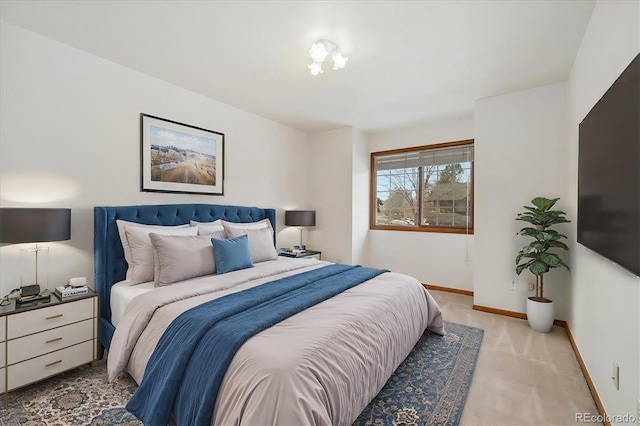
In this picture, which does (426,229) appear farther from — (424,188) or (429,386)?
(429,386)

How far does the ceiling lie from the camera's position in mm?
2033

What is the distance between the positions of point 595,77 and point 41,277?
4.35 metres

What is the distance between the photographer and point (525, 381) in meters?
2.17

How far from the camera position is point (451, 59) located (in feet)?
8.79

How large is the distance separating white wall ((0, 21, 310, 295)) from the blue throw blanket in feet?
5.02

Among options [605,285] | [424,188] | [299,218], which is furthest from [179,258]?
[424,188]

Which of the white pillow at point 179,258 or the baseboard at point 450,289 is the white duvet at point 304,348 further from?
the baseboard at point 450,289

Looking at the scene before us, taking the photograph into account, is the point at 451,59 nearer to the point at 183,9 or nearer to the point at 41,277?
the point at 183,9

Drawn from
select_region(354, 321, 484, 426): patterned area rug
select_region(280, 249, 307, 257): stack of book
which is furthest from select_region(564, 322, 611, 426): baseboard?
select_region(280, 249, 307, 257): stack of book

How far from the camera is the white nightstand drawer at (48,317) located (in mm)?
1886

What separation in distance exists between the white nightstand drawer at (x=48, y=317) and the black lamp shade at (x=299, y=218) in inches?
107

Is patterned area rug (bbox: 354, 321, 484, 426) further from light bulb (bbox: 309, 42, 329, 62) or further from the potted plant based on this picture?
light bulb (bbox: 309, 42, 329, 62)

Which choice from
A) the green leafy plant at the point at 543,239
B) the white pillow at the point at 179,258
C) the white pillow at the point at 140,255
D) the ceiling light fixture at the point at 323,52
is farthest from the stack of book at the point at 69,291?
the green leafy plant at the point at 543,239

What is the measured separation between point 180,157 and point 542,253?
3929mm
